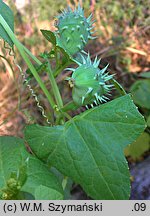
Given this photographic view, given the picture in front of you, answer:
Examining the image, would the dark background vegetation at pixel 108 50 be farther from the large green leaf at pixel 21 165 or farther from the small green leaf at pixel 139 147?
the large green leaf at pixel 21 165

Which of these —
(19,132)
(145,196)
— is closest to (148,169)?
(145,196)

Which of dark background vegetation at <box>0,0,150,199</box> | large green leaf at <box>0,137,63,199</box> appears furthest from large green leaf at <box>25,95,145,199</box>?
dark background vegetation at <box>0,0,150,199</box>

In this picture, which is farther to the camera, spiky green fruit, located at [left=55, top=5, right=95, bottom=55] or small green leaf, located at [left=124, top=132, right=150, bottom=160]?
small green leaf, located at [left=124, top=132, right=150, bottom=160]

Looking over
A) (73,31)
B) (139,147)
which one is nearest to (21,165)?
(73,31)

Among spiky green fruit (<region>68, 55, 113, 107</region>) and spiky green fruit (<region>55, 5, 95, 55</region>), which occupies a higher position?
spiky green fruit (<region>55, 5, 95, 55</region>)

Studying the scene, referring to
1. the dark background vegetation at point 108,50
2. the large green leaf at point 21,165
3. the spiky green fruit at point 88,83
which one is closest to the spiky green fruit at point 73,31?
the spiky green fruit at point 88,83

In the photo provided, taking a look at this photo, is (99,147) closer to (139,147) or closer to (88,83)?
(88,83)

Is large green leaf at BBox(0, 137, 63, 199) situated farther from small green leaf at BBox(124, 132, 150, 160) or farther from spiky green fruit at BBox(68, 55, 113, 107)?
small green leaf at BBox(124, 132, 150, 160)
